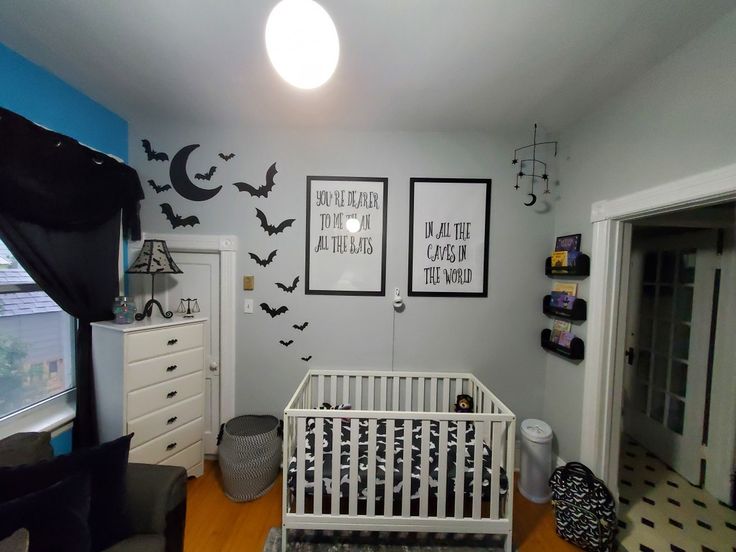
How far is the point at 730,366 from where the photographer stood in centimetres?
171

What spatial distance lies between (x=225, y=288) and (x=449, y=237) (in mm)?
1732

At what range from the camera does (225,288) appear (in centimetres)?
198

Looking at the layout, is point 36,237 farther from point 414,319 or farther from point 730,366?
point 730,366

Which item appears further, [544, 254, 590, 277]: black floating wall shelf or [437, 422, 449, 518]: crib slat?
[544, 254, 590, 277]: black floating wall shelf

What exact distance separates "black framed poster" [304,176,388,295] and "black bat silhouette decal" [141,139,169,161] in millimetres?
1083

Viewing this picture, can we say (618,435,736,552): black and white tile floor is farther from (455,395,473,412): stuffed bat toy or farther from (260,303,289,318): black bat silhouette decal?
(260,303,289,318): black bat silhouette decal

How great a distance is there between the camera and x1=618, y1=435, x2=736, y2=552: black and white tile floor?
1.44 m

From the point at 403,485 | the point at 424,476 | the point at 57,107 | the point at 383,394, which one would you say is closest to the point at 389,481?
the point at 403,485

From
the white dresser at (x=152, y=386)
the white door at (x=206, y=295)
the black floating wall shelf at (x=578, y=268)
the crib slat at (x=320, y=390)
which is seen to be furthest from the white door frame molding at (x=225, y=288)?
the black floating wall shelf at (x=578, y=268)

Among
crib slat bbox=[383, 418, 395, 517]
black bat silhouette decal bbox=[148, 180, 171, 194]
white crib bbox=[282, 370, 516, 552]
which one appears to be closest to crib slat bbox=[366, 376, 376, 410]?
white crib bbox=[282, 370, 516, 552]

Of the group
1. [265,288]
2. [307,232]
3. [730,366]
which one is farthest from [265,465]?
[730,366]

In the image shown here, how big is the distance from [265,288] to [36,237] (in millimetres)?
1178

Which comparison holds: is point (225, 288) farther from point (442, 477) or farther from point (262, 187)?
point (442, 477)

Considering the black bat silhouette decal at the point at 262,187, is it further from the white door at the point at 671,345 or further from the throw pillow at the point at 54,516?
the white door at the point at 671,345
